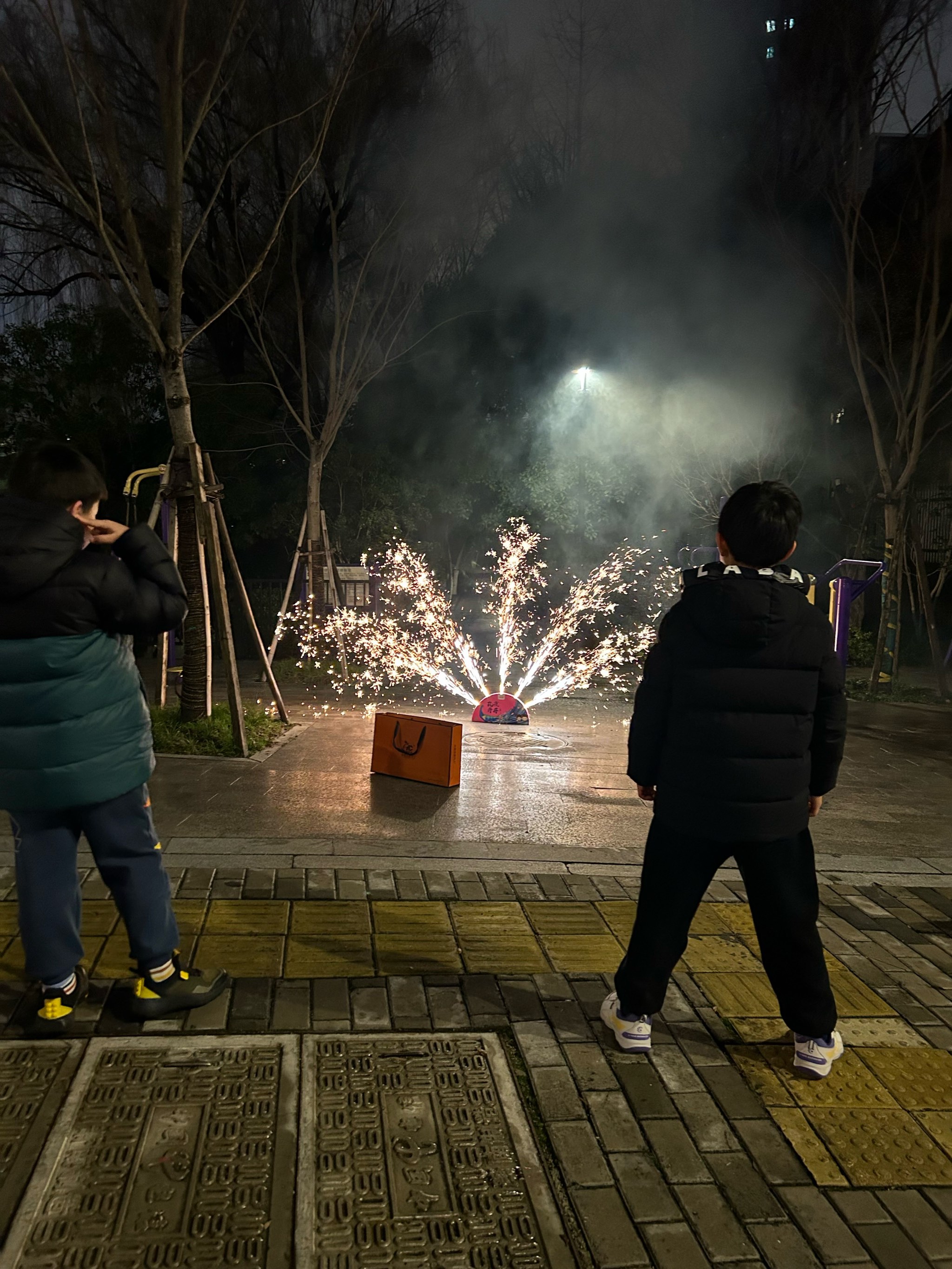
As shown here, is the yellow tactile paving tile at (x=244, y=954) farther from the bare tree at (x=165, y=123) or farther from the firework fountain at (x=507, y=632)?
the firework fountain at (x=507, y=632)

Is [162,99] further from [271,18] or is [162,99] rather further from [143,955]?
[143,955]

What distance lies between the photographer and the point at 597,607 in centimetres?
1628

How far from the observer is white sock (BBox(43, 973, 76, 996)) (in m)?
2.84

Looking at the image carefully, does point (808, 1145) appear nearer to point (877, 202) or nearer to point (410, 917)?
point (410, 917)

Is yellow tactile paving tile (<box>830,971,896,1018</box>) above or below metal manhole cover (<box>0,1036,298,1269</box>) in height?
below

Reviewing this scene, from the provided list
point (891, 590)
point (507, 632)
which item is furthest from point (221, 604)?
point (891, 590)

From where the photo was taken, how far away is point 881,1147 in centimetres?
246

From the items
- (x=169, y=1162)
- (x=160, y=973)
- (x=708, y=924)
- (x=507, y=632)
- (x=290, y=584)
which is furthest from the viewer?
(x=507, y=632)

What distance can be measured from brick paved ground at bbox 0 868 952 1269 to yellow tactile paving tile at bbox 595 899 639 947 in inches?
0.6

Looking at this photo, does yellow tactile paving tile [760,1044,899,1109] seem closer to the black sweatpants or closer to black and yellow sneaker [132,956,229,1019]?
the black sweatpants

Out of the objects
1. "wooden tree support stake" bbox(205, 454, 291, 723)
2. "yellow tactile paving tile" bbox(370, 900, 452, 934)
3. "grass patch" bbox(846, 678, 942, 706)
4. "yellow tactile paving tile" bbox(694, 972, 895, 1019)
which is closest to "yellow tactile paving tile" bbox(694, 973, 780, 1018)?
"yellow tactile paving tile" bbox(694, 972, 895, 1019)

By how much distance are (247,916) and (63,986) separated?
0.97m

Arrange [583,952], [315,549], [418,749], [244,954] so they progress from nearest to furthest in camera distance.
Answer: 1. [244,954]
2. [583,952]
3. [418,749]
4. [315,549]

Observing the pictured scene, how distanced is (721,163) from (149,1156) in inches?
540
